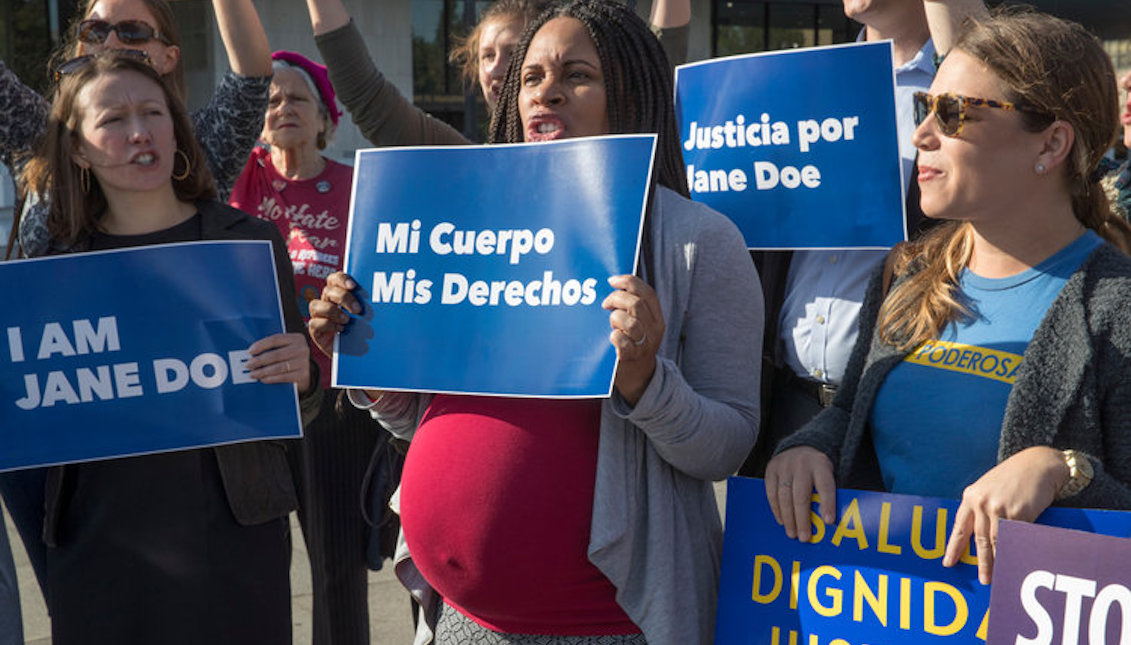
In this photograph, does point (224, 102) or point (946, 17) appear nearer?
point (946, 17)

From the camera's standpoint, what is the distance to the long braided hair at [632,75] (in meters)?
2.28

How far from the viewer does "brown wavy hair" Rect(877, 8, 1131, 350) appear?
6.47 feet

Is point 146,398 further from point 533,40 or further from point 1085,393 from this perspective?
point 1085,393

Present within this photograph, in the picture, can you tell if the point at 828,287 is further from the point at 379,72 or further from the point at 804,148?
the point at 379,72

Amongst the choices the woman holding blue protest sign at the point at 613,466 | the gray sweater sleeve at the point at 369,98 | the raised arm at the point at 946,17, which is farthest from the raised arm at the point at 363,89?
the raised arm at the point at 946,17

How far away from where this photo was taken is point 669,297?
2143mm

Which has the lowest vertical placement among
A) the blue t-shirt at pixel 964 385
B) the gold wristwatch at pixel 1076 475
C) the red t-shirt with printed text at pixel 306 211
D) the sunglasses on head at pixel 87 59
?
the gold wristwatch at pixel 1076 475

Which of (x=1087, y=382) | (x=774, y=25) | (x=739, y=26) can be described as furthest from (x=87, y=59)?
(x=774, y=25)

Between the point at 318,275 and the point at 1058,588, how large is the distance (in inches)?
110

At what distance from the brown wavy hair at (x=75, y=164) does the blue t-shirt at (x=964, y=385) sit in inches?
66.2

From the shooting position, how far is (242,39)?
10.9 ft

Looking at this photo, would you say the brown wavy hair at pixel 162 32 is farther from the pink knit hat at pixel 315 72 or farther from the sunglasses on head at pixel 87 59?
the pink knit hat at pixel 315 72

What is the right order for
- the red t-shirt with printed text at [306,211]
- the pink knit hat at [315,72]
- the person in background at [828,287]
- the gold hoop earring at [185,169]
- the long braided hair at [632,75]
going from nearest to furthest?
1. the long braided hair at [632,75]
2. the person in background at [828,287]
3. the gold hoop earring at [185,169]
4. the red t-shirt with printed text at [306,211]
5. the pink knit hat at [315,72]

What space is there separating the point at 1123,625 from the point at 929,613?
304mm
